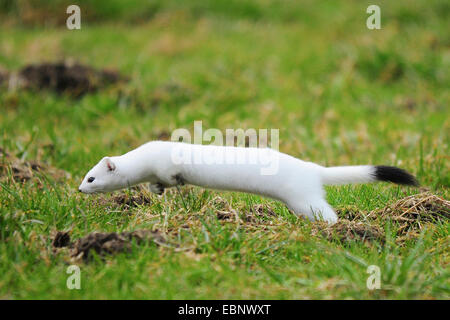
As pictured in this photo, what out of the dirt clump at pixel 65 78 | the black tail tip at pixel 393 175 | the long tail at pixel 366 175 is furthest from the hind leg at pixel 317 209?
the dirt clump at pixel 65 78

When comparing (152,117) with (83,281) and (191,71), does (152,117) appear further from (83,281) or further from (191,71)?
(83,281)

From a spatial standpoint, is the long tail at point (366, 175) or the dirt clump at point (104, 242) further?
the long tail at point (366, 175)

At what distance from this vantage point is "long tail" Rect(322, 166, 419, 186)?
380 centimetres

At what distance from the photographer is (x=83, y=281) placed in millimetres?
3104

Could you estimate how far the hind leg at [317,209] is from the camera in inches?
148

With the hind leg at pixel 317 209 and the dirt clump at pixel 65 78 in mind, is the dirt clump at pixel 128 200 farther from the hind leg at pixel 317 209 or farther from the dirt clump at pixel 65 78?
the dirt clump at pixel 65 78

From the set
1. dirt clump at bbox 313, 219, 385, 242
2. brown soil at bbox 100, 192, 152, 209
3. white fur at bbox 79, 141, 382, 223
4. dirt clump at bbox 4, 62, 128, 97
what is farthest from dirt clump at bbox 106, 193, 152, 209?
dirt clump at bbox 4, 62, 128, 97

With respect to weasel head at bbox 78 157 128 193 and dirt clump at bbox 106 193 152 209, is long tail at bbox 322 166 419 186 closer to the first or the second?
dirt clump at bbox 106 193 152 209

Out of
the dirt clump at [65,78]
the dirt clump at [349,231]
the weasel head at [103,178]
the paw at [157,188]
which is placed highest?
the dirt clump at [65,78]

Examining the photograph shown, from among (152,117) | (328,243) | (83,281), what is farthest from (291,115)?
(83,281)

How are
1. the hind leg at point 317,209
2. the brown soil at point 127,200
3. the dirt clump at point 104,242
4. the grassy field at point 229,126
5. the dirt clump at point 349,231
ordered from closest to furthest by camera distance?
1. the grassy field at point 229,126
2. the dirt clump at point 104,242
3. the dirt clump at point 349,231
4. the hind leg at point 317,209
5. the brown soil at point 127,200

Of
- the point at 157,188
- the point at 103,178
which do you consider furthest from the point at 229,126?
the point at 103,178

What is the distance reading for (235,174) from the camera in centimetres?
384

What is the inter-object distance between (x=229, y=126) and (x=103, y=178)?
3.60 meters
